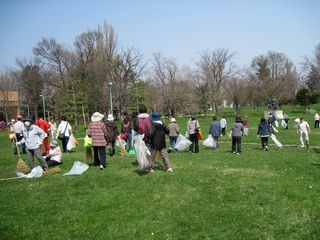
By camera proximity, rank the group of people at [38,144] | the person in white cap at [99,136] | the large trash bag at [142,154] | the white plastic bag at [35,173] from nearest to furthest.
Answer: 1. the large trash bag at [142,154]
2. the white plastic bag at [35,173]
3. the group of people at [38,144]
4. the person in white cap at [99,136]

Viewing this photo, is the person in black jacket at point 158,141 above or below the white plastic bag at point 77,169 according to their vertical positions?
above

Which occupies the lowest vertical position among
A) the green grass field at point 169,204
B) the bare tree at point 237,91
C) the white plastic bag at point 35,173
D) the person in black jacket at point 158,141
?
the green grass field at point 169,204

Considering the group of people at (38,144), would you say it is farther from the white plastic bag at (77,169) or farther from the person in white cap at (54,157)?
the white plastic bag at (77,169)

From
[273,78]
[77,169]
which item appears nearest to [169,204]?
[77,169]

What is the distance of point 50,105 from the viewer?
231 ft

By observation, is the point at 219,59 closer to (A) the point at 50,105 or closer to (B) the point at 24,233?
(A) the point at 50,105

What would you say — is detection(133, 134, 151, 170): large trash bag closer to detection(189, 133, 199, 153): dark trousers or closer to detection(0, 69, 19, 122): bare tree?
detection(189, 133, 199, 153): dark trousers

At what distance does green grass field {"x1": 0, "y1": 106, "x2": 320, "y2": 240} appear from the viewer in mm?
6582

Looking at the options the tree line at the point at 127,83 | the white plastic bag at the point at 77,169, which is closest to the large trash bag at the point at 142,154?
the white plastic bag at the point at 77,169

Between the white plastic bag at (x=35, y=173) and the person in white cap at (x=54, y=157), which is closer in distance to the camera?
the white plastic bag at (x=35, y=173)

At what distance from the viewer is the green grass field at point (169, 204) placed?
259 inches

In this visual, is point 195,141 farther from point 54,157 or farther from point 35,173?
point 35,173

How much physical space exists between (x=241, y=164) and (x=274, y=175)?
6.52 feet

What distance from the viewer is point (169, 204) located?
310 inches
